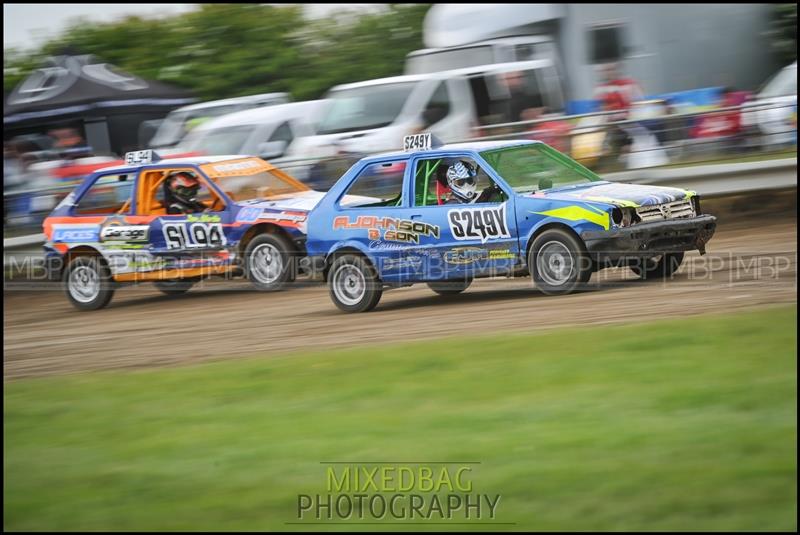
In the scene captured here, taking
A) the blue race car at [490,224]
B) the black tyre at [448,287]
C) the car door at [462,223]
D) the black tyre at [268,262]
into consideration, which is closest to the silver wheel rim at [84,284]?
the black tyre at [268,262]

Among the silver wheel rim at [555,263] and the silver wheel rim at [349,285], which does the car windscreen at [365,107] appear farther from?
the silver wheel rim at [555,263]

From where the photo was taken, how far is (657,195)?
10094 millimetres

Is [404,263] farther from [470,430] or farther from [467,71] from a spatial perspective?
[467,71]

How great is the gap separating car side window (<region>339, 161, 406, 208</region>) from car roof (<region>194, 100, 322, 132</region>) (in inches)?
255

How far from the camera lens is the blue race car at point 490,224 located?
9930 mm

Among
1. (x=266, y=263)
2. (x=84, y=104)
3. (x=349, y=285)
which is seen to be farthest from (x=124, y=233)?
(x=84, y=104)

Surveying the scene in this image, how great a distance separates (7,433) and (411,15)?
24737mm

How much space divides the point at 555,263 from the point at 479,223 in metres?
0.79

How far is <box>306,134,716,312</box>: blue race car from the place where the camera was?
9.93 meters

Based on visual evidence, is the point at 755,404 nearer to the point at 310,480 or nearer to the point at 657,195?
the point at 310,480

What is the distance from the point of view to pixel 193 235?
13664mm

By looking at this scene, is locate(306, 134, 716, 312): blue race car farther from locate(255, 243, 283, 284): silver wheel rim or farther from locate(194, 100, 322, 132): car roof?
locate(194, 100, 322, 132): car roof

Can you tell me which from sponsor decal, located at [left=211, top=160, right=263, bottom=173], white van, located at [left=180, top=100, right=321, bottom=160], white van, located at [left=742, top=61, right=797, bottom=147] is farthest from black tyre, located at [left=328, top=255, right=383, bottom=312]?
white van, located at [left=180, top=100, right=321, bottom=160]

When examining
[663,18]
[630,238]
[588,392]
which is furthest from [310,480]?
[663,18]
